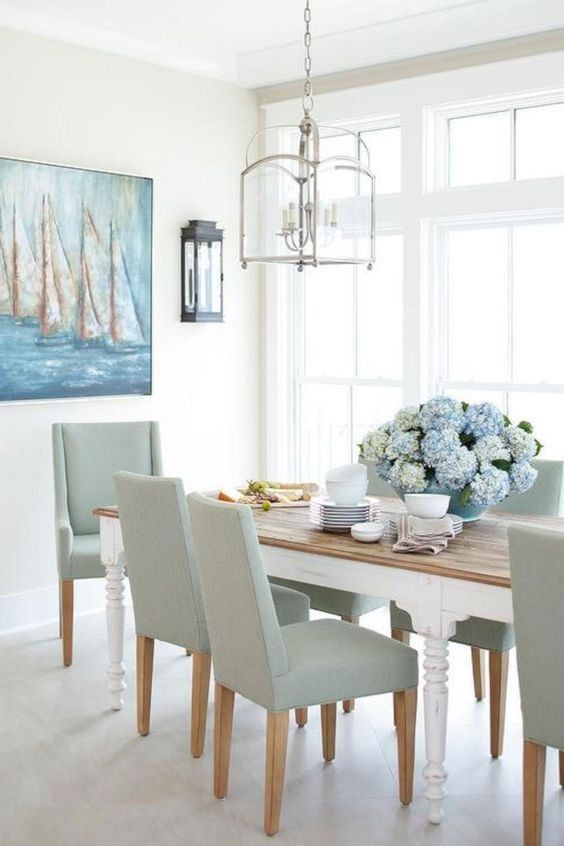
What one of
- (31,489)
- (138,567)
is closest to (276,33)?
(31,489)

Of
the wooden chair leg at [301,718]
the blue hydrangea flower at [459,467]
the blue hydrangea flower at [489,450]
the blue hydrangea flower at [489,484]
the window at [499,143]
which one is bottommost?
the wooden chair leg at [301,718]

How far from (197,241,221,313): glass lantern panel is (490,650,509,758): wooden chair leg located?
2.84 m

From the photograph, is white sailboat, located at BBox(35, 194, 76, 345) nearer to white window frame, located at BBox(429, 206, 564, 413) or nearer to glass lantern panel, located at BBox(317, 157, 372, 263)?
white window frame, located at BBox(429, 206, 564, 413)

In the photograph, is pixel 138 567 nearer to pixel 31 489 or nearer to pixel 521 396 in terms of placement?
pixel 31 489

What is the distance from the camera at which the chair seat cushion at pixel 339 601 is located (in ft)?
13.1

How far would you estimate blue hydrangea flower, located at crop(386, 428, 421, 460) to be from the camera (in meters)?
3.54

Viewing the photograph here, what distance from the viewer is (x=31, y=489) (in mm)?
5195

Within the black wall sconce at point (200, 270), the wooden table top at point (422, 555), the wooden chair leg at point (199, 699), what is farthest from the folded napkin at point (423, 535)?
the black wall sconce at point (200, 270)

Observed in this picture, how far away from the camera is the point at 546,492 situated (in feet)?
13.1

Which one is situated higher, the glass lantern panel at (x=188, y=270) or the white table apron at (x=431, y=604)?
the glass lantern panel at (x=188, y=270)

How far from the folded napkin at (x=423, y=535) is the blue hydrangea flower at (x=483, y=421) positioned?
0.33 m

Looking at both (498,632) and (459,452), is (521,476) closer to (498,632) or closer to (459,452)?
(459,452)

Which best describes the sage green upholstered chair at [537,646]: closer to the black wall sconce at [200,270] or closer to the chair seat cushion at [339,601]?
the chair seat cushion at [339,601]

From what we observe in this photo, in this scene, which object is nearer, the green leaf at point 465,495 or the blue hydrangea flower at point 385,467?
the green leaf at point 465,495
